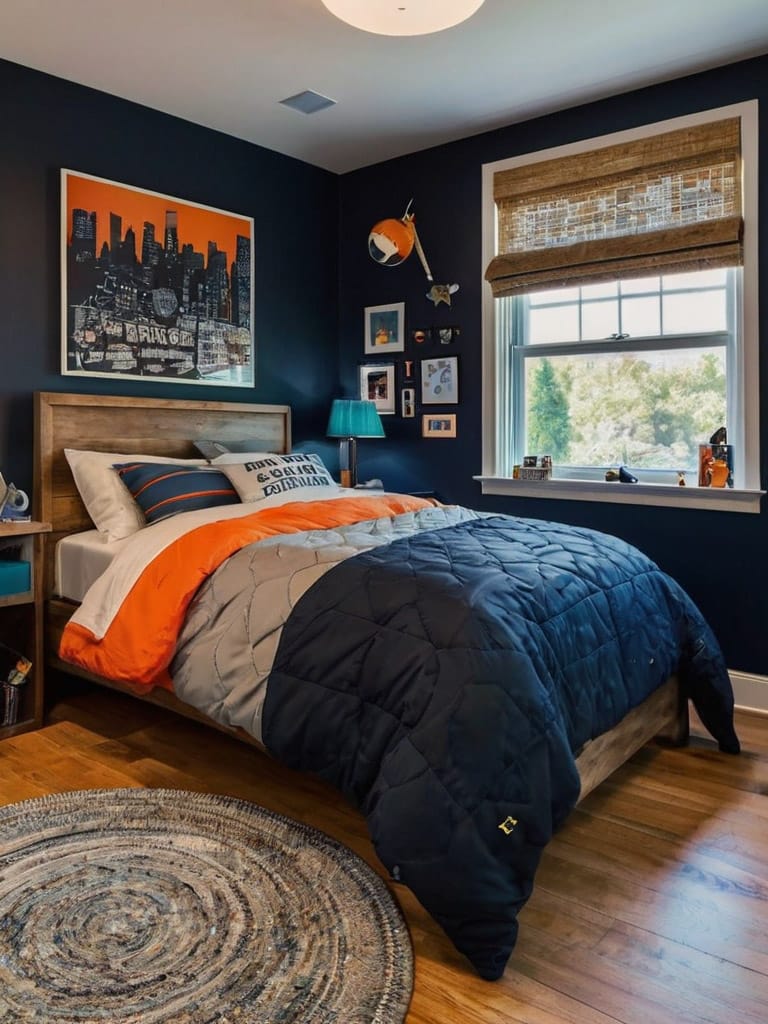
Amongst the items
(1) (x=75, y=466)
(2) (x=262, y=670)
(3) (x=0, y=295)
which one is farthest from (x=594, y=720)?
(3) (x=0, y=295)

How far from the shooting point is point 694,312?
3.55m

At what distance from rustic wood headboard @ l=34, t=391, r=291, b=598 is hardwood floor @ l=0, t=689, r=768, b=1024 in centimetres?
84

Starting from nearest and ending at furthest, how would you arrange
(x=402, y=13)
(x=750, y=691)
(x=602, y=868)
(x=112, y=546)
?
1. (x=602, y=868)
2. (x=402, y=13)
3. (x=112, y=546)
4. (x=750, y=691)

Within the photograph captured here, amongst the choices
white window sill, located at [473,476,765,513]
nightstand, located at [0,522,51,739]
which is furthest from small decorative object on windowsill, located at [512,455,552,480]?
nightstand, located at [0,522,51,739]

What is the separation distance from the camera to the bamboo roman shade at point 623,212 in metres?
3.38

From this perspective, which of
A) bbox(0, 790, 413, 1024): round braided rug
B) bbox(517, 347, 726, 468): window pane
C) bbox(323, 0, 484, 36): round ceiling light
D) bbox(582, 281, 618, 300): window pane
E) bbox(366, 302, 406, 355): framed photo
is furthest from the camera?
bbox(366, 302, 406, 355): framed photo

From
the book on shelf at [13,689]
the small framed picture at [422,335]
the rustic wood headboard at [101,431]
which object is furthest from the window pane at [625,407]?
the book on shelf at [13,689]

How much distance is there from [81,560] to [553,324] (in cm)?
249

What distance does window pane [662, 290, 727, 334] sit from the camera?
3.49m

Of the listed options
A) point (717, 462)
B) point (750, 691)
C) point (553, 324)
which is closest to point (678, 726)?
point (750, 691)

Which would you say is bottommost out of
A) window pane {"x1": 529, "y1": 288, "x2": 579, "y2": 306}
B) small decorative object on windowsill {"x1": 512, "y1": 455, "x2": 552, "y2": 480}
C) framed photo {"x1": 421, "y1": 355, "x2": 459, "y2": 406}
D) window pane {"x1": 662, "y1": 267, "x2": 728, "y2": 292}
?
small decorative object on windowsill {"x1": 512, "y1": 455, "x2": 552, "y2": 480}

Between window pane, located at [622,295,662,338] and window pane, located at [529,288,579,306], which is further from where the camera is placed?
window pane, located at [529,288,579,306]

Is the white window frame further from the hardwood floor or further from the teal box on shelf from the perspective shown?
the teal box on shelf

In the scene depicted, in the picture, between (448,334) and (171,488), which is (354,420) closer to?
(448,334)
